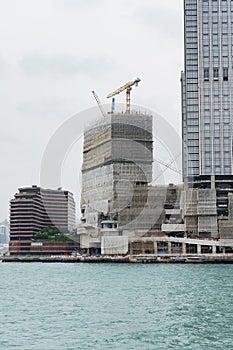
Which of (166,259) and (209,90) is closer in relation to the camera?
(166,259)

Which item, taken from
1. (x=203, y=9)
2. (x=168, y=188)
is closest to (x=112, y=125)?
(x=168, y=188)

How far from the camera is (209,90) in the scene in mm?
181375

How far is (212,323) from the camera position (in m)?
45.6

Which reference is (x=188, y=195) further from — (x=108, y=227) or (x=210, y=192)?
(x=108, y=227)

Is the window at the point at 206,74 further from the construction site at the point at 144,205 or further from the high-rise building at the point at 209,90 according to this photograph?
the construction site at the point at 144,205

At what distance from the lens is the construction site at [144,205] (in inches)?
6836

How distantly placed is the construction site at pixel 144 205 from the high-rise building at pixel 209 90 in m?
5.58

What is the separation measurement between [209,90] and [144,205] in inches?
1394

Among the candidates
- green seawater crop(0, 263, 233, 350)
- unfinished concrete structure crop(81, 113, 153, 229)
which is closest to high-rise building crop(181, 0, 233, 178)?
unfinished concrete structure crop(81, 113, 153, 229)

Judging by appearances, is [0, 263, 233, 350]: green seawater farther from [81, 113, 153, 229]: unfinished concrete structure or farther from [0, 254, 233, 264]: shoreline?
[81, 113, 153, 229]: unfinished concrete structure

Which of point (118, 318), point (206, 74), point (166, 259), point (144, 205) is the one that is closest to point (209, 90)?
point (206, 74)

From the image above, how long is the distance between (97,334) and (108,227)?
14648 cm

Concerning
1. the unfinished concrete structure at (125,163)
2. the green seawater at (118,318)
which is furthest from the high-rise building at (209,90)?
the green seawater at (118,318)

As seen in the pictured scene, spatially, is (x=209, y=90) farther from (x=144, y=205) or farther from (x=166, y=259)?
(x=166, y=259)
